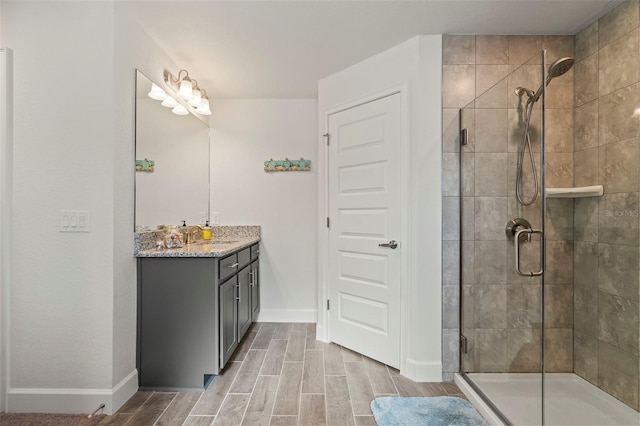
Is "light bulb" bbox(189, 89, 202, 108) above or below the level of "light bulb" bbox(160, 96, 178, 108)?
above

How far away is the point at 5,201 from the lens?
1784 millimetres

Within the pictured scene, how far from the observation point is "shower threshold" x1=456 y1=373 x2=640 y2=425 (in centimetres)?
163

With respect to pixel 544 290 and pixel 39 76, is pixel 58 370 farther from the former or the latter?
pixel 544 290

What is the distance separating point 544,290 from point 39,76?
10.6ft

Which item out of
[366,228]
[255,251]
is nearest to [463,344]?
[366,228]

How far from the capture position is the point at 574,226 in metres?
2.07

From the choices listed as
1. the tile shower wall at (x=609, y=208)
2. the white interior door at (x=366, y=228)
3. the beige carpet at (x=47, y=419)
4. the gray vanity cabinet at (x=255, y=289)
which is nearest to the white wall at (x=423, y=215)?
the white interior door at (x=366, y=228)

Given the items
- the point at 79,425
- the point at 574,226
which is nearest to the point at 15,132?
the point at 79,425

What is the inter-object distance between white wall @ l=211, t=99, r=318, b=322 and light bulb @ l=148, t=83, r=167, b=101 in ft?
3.46

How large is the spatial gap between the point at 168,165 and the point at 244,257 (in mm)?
1023

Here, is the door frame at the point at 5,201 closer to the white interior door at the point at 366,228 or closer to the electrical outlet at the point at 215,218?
the electrical outlet at the point at 215,218

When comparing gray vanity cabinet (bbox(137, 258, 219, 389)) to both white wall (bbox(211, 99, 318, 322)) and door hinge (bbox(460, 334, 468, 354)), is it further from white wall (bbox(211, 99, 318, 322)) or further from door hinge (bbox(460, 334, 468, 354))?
door hinge (bbox(460, 334, 468, 354))

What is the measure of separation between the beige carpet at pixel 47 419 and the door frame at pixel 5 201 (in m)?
0.11

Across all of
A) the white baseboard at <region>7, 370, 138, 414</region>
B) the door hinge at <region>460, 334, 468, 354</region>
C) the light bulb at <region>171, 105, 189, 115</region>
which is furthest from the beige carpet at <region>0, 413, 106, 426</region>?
the door hinge at <region>460, 334, 468, 354</region>
